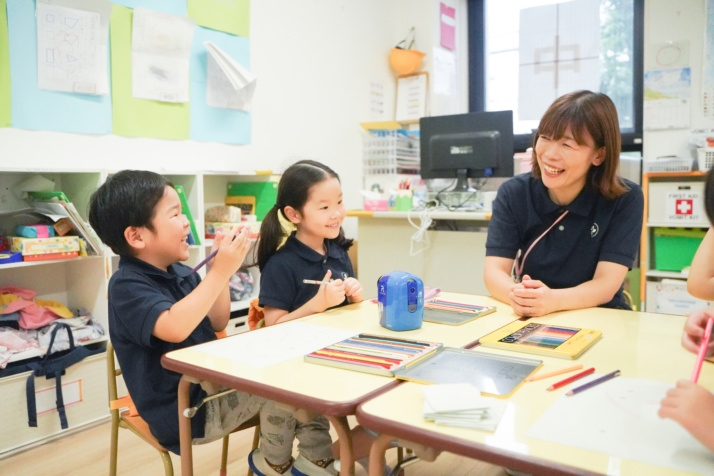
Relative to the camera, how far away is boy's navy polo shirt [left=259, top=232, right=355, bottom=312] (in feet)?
5.08

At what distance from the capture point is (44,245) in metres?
2.14

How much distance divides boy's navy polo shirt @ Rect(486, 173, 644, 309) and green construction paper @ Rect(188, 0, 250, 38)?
202 cm

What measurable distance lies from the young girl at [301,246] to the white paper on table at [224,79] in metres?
1.51

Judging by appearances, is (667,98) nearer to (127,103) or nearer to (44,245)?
(127,103)

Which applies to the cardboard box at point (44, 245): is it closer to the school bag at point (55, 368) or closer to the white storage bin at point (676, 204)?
the school bag at point (55, 368)

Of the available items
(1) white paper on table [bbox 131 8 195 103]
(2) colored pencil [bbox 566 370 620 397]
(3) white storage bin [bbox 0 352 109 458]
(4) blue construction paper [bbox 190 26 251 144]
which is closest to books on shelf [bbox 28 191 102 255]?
(3) white storage bin [bbox 0 352 109 458]

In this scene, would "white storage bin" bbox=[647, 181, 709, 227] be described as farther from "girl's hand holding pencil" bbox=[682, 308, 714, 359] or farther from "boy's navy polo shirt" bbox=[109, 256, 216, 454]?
"boy's navy polo shirt" bbox=[109, 256, 216, 454]

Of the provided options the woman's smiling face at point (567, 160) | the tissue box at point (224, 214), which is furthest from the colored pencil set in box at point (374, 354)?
the tissue box at point (224, 214)

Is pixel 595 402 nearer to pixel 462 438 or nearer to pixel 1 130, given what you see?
pixel 462 438

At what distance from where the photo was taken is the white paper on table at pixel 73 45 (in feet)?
7.62

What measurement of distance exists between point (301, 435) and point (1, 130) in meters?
1.80

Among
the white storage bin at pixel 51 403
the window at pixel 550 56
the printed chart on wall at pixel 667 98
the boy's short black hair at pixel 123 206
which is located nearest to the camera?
the boy's short black hair at pixel 123 206

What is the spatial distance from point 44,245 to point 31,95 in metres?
0.65

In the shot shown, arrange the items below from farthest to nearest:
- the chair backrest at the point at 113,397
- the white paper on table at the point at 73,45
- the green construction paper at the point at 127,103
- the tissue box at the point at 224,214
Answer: the tissue box at the point at 224,214 < the green construction paper at the point at 127,103 < the white paper on table at the point at 73,45 < the chair backrest at the point at 113,397
